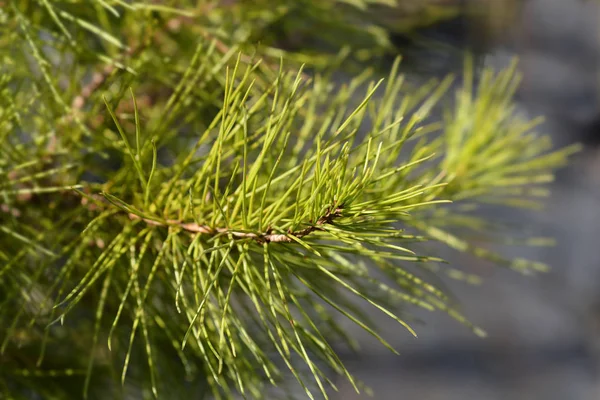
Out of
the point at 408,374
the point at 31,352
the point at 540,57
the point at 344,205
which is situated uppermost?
the point at 540,57

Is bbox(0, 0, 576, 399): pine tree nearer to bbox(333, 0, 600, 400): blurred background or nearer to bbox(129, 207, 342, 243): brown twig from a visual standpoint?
bbox(129, 207, 342, 243): brown twig

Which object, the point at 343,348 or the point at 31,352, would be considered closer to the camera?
the point at 31,352

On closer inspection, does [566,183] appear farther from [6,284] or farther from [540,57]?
[6,284]

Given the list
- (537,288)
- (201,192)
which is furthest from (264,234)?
(537,288)

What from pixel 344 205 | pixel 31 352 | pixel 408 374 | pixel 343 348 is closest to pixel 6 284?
pixel 31 352

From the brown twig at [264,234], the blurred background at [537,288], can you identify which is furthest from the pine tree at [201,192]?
the blurred background at [537,288]

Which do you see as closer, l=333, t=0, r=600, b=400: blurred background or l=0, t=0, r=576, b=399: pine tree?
l=0, t=0, r=576, b=399: pine tree

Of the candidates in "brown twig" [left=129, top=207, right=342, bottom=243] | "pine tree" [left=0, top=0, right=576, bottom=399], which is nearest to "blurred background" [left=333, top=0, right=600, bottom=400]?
"pine tree" [left=0, top=0, right=576, bottom=399]
